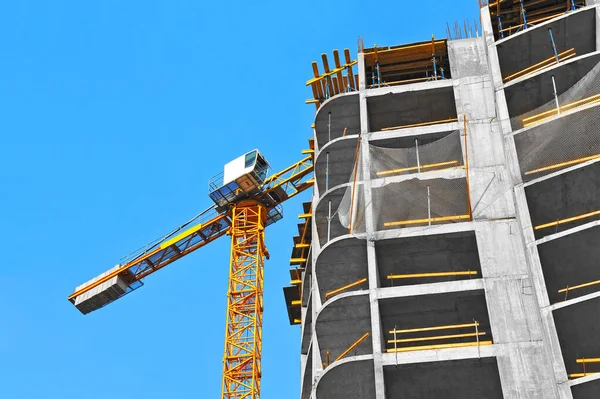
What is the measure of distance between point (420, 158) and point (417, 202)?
160 centimetres

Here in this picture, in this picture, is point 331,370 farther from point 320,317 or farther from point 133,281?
point 133,281

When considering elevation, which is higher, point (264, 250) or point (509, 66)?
point (264, 250)

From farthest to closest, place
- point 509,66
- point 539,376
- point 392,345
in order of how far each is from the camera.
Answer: point 509,66, point 392,345, point 539,376

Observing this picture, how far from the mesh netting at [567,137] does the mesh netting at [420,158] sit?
2.48 metres

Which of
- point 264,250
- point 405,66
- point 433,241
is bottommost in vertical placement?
point 433,241

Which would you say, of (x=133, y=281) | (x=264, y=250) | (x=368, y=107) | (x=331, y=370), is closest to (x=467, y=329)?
(x=331, y=370)

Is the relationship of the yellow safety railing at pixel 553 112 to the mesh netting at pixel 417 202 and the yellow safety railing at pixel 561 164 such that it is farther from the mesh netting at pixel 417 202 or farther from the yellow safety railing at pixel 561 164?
the mesh netting at pixel 417 202

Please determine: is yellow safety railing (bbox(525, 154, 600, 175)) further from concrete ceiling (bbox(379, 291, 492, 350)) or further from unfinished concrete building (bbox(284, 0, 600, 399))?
concrete ceiling (bbox(379, 291, 492, 350))

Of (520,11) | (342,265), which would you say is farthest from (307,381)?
(520,11)

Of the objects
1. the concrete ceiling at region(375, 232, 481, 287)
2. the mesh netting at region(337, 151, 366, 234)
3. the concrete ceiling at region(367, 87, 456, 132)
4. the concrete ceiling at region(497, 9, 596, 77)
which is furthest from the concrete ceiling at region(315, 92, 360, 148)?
the concrete ceiling at region(375, 232, 481, 287)

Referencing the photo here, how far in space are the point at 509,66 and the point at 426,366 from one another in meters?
10.2

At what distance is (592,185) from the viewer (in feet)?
78.3

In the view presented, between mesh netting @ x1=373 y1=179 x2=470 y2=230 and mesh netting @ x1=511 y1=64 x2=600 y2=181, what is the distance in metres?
1.98

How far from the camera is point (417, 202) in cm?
2658
